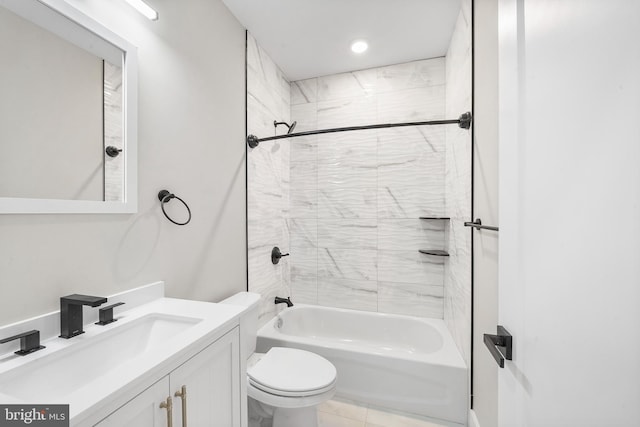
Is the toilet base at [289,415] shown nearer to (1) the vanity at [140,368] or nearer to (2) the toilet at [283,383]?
(2) the toilet at [283,383]

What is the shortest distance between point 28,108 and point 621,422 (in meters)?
1.51

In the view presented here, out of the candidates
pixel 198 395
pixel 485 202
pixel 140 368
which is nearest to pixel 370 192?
pixel 485 202

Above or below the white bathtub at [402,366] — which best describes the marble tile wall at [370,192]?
above

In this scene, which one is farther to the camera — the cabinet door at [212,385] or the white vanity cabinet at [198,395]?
the cabinet door at [212,385]

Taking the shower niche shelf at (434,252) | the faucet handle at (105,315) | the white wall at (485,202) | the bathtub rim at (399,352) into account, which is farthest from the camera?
the shower niche shelf at (434,252)

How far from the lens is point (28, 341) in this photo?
0.75m

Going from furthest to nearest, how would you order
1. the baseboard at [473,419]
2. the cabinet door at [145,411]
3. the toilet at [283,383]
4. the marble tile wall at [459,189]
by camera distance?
the marble tile wall at [459,189]
the baseboard at [473,419]
the toilet at [283,383]
the cabinet door at [145,411]

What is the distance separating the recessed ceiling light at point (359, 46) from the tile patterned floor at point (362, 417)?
9.07ft

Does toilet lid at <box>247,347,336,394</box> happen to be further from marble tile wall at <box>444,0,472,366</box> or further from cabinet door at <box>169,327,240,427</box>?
marble tile wall at <box>444,0,472,366</box>

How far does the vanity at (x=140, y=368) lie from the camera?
59cm

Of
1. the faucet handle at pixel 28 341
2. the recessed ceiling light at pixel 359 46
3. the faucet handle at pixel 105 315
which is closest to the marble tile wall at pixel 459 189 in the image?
the recessed ceiling light at pixel 359 46

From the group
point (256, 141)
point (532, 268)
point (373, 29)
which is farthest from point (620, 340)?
point (373, 29)

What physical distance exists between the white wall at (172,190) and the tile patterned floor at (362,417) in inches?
41.2

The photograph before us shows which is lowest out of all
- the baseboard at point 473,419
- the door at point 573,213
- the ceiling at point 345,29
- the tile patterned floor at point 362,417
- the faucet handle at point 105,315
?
the tile patterned floor at point 362,417
